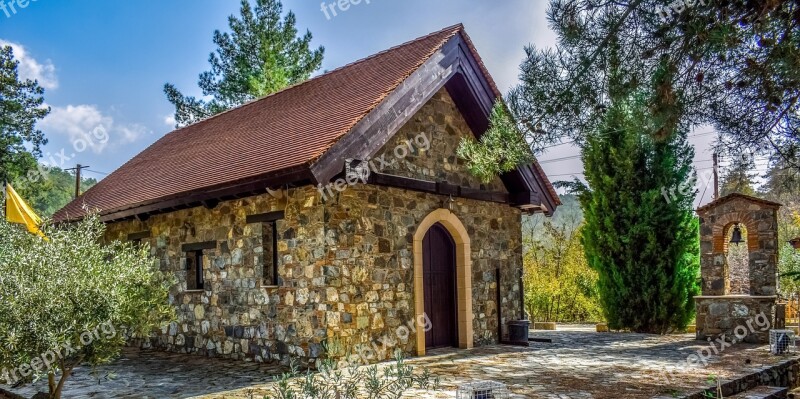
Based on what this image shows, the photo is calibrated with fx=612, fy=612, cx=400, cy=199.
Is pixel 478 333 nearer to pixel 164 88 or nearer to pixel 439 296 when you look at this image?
pixel 439 296

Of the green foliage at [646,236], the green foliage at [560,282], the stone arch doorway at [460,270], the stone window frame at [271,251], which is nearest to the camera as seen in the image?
the stone window frame at [271,251]

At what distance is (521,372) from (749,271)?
223 inches

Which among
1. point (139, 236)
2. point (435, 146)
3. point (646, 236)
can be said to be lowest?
point (646, 236)

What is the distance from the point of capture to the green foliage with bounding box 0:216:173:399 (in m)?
5.80

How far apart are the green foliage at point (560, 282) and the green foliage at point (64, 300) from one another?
12593 mm

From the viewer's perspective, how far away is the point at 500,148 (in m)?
6.98

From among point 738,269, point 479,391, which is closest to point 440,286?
point 479,391

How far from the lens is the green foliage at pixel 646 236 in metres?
13.4

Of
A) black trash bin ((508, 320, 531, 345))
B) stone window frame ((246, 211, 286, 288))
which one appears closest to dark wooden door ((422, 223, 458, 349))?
black trash bin ((508, 320, 531, 345))

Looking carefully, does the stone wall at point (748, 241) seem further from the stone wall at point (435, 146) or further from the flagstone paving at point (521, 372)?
the stone wall at point (435, 146)

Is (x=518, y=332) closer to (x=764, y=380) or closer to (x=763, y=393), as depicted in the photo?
(x=764, y=380)

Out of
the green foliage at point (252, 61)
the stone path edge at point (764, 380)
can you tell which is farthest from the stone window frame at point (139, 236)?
the green foliage at point (252, 61)

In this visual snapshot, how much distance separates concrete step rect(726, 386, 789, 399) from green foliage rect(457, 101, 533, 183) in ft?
11.3

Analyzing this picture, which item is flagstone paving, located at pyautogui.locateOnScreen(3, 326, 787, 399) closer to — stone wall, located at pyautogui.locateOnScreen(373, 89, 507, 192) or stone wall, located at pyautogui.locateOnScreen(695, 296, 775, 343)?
stone wall, located at pyautogui.locateOnScreen(695, 296, 775, 343)
